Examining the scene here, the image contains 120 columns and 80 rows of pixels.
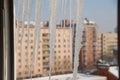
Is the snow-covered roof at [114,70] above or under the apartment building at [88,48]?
under

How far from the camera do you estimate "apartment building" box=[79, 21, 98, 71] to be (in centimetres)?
141

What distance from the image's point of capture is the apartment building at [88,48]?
1412 millimetres

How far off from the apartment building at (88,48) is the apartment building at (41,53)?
0.12 meters

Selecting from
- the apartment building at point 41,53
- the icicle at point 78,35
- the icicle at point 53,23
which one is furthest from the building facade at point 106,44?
the icicle at point 53,23

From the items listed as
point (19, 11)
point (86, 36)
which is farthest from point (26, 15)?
point (86, 36)

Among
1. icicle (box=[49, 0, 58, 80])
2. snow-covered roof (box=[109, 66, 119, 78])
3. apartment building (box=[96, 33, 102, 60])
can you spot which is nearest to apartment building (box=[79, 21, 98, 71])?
apartment building (box=[96, 33, 102, 60])

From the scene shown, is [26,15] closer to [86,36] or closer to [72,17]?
[72,17]

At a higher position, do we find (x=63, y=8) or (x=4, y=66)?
(x=63, y=8)

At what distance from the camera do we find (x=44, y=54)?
1726 mm

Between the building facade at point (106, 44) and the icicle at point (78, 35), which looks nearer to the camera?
the building facade at point (106, 44)

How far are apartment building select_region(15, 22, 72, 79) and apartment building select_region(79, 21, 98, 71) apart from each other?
0.12 m

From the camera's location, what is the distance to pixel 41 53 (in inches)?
68.4

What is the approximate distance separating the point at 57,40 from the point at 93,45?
0.30 metres

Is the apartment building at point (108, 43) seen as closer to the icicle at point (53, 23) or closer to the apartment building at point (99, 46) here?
the apartment building at point (99, 46)
